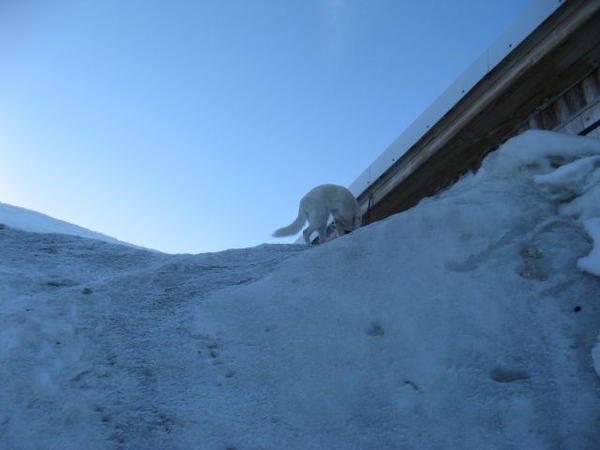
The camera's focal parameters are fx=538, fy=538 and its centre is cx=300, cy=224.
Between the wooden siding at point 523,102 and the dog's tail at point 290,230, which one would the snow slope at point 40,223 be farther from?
the wooden siding at point 523,102

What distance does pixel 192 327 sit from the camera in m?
2.31

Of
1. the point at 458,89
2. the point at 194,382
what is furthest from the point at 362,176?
the point at 194,382

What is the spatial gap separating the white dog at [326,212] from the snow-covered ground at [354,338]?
3.99m

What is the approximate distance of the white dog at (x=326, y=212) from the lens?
696 cm

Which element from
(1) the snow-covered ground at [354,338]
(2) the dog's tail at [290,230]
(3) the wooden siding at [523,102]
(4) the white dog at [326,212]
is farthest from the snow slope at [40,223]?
(3) the wooden siding at [523,102]

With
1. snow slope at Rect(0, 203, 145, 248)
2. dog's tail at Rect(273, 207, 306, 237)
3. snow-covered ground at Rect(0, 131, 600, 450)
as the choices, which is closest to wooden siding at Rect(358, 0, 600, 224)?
dog's tail at Rect(273, 207, 306, 237)

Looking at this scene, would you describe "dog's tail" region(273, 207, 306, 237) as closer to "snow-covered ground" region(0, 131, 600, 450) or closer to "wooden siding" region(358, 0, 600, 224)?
"wooden siding" region(358, 0, 600, 224)

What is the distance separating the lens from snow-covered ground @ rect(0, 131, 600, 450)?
178 cm

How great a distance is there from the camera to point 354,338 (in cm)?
219

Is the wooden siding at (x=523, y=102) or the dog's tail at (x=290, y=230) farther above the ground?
the wooden siding at (x=523, y=102)

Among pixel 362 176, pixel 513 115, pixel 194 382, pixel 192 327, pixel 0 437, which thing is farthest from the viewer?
pixel 362 176

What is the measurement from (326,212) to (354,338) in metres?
4.92

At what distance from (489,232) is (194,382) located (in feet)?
4.95

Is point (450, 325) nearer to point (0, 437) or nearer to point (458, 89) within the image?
point (0, 437)
